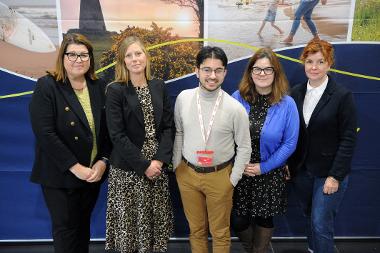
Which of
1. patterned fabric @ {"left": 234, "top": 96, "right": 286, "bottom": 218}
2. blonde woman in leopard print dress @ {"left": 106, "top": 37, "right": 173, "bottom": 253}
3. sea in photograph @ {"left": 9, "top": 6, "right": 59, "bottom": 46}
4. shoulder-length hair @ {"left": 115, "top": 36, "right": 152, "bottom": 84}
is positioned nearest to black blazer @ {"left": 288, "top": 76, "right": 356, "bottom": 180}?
patterned fabric @ {"left": 234, "top": 96, "right": 286, "bottom": 218}

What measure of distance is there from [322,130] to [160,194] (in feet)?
3.34

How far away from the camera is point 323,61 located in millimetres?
2035

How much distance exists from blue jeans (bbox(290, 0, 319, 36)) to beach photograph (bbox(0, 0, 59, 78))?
1.59 meters

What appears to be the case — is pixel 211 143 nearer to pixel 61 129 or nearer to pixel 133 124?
pixel 133 124

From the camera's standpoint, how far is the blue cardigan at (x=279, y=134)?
6.62ft

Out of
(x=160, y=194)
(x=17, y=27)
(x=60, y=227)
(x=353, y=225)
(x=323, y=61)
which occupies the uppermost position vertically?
(x=17, y=27)

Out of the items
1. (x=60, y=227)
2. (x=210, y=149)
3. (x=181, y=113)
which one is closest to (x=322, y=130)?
(x=210, y=149)

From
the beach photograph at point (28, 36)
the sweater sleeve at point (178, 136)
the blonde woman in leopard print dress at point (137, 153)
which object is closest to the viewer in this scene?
the blonde woman in leopard print dress at point (137, 153)

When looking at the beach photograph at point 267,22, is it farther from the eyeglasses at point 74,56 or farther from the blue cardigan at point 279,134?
the eyeglasses at point 74,56

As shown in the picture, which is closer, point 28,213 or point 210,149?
point 210,149

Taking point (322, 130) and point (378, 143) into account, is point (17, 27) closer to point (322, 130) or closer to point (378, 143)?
point (322, 130)

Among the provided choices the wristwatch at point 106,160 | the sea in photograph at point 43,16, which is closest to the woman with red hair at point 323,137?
the wristwatch at point 106,160

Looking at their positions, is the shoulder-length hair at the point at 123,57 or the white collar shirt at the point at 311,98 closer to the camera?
the shoulder-length hair at the point at 123,57

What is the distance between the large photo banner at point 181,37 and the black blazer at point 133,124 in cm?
49
